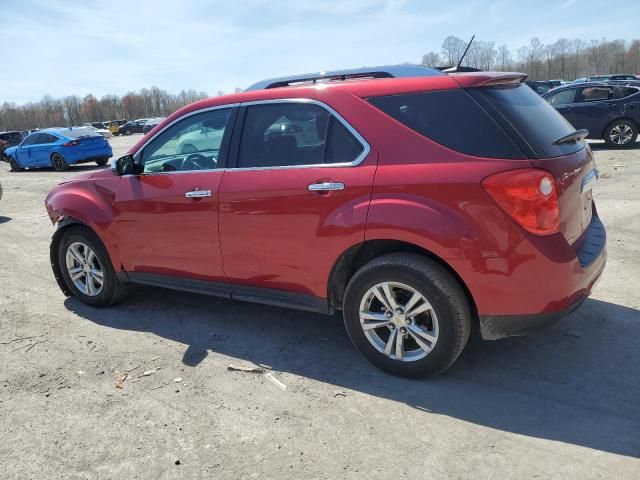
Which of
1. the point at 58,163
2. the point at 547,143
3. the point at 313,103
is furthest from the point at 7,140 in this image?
the point at 547,143

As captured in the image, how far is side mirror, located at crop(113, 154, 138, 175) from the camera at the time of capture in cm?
438

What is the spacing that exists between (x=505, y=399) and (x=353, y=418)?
0.90 m

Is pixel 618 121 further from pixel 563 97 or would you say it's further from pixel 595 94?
pixel 563 97

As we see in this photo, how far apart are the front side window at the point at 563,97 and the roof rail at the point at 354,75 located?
39.8 feet

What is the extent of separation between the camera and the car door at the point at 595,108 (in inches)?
524

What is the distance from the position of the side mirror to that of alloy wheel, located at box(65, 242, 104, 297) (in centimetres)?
88

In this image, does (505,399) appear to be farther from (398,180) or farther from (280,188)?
(280,188)

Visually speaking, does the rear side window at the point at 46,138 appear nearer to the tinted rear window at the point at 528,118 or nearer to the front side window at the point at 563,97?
the front side window at the point at 563,97

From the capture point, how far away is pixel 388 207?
3143 millimetres

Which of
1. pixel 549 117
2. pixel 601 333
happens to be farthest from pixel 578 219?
pixel 601 333

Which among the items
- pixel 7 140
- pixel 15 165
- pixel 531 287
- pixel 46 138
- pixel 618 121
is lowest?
pixel 531 287

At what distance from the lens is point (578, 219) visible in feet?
10.4

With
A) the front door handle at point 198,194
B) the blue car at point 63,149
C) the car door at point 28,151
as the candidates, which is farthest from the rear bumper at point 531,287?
the car door at point 28,151

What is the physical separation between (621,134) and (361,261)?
41.6 ft
